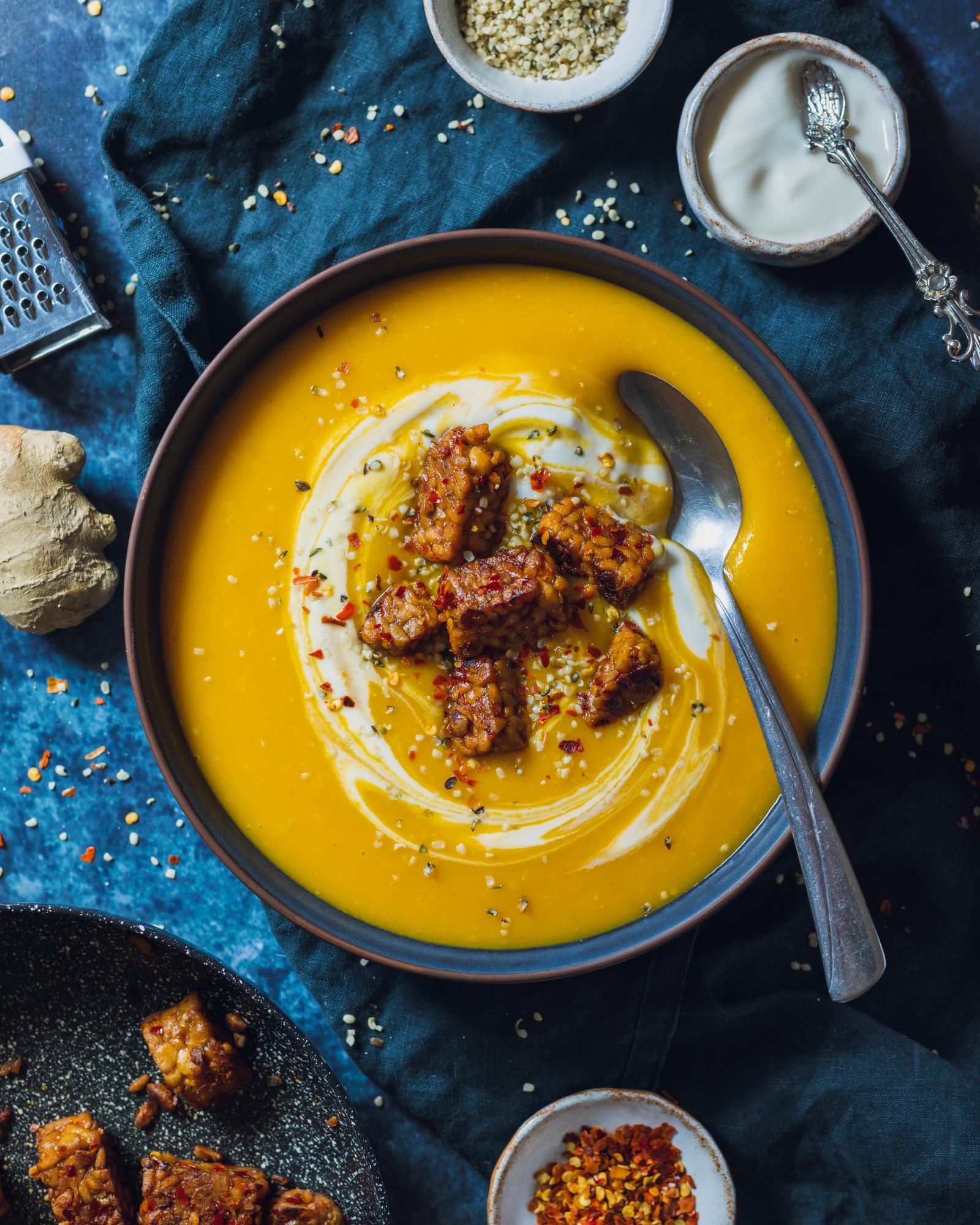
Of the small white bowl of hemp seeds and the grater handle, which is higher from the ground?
the grater handle

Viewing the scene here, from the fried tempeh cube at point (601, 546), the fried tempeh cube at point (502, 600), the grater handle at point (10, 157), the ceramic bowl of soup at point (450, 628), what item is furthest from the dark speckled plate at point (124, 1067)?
the grater handle at point (10, 157)

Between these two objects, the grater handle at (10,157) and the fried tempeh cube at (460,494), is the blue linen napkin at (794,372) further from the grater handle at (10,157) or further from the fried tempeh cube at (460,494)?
the fried tempeh cube at (460,494)

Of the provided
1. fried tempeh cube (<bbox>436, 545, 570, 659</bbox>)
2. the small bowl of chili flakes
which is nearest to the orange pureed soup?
fried tempeh cube (<bbox>436, 545, 570, 659</bbox>)

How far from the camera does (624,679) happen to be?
8.86 ft

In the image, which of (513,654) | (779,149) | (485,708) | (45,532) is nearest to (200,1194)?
(485,708)

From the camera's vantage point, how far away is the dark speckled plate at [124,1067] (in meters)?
3.19

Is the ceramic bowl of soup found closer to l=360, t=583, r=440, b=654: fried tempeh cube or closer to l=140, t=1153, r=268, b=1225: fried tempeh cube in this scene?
l=360, t=583, r=440, b=654: fried tempeh cube

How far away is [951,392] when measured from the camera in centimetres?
311

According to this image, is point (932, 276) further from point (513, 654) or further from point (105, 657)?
point (105, 657)

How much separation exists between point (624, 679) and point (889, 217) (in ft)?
4.74

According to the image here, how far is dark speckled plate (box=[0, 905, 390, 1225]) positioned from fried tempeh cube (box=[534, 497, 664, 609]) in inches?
61.8

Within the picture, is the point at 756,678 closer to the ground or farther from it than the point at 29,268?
closer to the ground

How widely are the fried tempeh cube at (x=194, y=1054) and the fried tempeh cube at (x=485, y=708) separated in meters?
1.22

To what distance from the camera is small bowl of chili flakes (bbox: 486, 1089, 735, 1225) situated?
316cm
